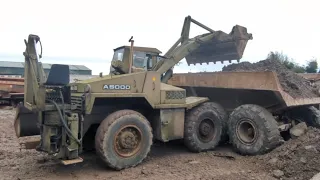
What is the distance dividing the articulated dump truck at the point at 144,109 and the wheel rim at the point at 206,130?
0.02 metres

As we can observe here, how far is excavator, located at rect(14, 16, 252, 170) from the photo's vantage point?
17.9ft

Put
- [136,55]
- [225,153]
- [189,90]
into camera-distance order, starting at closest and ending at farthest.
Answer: [225,153] → [136,55] → [189,90]

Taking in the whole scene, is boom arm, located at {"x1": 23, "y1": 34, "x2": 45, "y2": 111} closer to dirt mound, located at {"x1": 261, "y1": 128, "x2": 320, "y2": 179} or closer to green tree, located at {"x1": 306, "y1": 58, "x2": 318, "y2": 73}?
dirt mound, located at {"x1": 261, "y1": 128, "x2": 320, "y2": 179}

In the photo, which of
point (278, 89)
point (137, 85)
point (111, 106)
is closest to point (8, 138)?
point (111, 106)

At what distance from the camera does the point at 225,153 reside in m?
7.21

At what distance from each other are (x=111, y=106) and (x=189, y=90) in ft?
9.65

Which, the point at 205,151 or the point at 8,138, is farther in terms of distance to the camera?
the point at 8,138

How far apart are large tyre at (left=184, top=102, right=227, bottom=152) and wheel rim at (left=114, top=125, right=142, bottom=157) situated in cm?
135

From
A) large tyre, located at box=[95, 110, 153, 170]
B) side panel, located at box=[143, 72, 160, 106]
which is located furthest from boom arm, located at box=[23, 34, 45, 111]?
side panel, located at box=[143, 72, 160, 106]

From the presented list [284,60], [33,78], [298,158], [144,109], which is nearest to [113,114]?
[144,109]

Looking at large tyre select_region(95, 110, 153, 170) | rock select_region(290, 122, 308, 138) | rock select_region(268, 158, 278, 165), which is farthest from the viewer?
rock select_region(290, 122, 308, 138)

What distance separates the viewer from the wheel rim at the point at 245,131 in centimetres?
709

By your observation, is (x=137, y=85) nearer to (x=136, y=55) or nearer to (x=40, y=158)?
(x=136, y=55)

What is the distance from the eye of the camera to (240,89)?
290 inches
